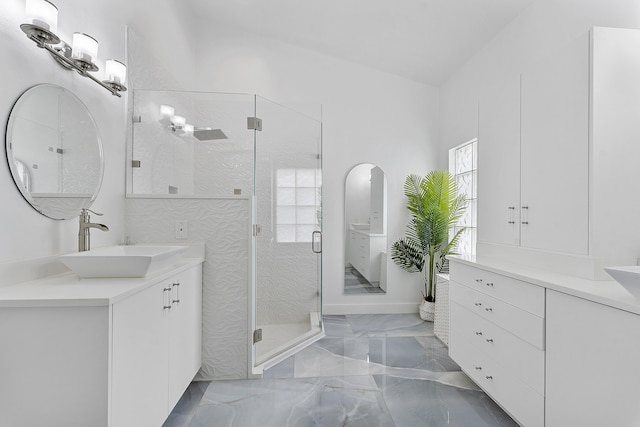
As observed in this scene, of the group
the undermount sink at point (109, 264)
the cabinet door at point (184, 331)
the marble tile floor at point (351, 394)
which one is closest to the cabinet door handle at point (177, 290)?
the cabinet door at point (184, 331)

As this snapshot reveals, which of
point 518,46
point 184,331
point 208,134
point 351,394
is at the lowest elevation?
point 351,394

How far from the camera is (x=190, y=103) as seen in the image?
2639 mm

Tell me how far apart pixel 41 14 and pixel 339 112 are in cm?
300

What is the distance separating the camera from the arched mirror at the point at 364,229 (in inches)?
156

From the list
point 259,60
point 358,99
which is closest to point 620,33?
point 358,99

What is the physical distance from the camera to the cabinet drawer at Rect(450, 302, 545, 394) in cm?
162

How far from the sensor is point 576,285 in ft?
4.90

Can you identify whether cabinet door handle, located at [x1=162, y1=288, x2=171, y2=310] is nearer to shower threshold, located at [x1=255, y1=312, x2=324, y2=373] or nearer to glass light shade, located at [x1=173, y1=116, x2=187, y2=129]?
shower threshold, located at [x1=255, y1=312, x2=324, y2=373]

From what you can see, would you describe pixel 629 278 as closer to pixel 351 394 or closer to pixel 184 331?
pixel 351 394

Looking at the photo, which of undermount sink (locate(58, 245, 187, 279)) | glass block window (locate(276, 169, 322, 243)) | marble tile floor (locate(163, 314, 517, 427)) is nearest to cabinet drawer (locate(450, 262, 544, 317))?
marble tile floor (locate(163, 314, 517, 427))

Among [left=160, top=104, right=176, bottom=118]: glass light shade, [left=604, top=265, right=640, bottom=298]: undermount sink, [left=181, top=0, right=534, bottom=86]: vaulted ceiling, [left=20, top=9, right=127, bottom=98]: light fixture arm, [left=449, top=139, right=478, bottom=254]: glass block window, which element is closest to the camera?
[left=604, top=265, right=640, bottom=298]: undermount sink

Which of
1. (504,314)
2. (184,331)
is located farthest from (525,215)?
(184,331)

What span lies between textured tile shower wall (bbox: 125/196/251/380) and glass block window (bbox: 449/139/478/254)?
2.42 metres

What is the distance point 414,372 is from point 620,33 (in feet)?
7.73
